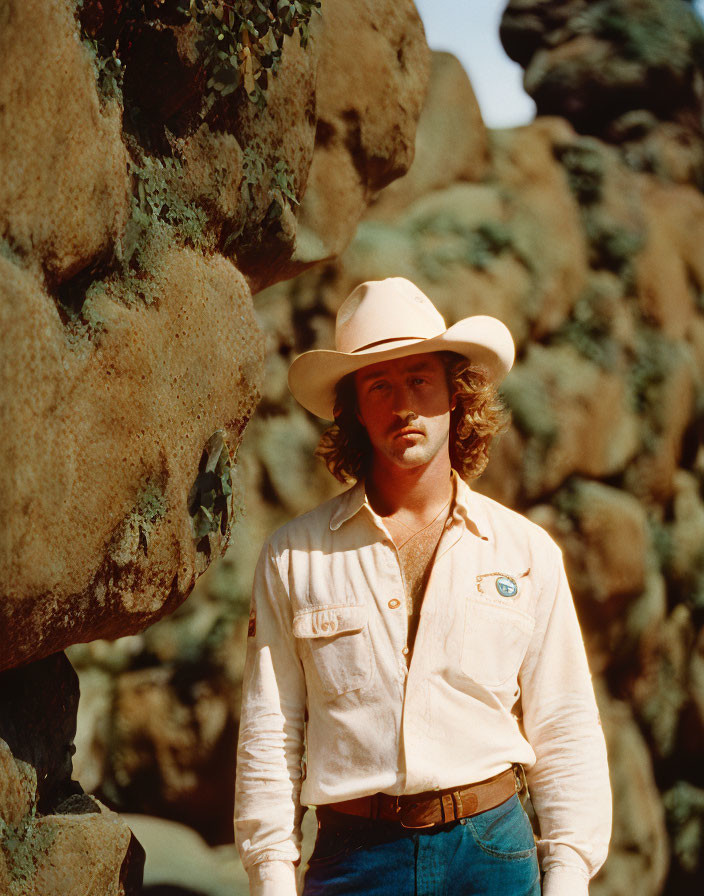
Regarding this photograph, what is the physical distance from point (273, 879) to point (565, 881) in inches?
22.7

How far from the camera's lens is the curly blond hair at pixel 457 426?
2654mm

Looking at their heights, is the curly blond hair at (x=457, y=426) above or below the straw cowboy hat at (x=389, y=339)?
below

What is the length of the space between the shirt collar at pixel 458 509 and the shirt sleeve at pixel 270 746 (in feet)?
0.58

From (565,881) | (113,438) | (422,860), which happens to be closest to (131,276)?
(113,438)

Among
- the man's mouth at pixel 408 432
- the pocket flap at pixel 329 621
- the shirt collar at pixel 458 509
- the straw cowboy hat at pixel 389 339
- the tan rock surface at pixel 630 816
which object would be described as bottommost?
the tan rock surface at pixel 630 816

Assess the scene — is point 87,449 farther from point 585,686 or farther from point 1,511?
point 585,686

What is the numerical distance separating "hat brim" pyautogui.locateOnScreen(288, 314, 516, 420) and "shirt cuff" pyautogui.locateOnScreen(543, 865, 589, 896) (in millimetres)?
1113

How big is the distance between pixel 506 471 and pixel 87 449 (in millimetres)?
4298

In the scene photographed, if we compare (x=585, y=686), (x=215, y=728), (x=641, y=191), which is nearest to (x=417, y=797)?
(x=585, y=686)

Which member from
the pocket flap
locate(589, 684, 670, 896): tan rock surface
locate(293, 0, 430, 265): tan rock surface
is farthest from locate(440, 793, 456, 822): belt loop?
locate(589, 684, 670, 896): tan rock surface

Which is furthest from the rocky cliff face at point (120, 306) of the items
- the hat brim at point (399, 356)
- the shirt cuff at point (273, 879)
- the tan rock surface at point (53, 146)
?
the shirt cuff at point (273, 879)

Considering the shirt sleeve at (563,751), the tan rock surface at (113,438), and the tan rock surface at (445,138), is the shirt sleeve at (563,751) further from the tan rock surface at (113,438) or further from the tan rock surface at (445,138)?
the tan rock surface at (445,138)

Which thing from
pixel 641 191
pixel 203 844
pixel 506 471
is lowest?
pixel 203 844

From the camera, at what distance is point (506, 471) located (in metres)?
6.25
